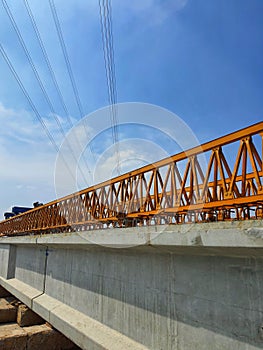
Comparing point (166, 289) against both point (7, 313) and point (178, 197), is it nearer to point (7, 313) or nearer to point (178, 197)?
point (178, 197)

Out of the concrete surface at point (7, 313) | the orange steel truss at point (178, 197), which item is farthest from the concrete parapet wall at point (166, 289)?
the concrete surface at point (7, 313)

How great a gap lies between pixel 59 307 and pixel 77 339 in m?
1.88

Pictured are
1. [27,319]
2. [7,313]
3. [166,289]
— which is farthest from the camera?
[7,313]

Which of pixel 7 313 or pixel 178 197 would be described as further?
pixel 7 313

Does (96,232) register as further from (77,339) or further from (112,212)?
(77,339)

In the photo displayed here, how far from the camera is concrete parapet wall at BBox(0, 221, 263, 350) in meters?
3.37

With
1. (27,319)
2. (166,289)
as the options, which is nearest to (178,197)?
(166,289)

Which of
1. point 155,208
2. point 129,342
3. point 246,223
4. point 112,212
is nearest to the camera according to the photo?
point 246,223

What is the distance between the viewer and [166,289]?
4.59 meters

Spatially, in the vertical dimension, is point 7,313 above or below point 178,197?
below

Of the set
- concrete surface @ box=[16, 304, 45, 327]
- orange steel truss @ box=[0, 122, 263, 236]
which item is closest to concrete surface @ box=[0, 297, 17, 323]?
concrete surface @ box=[16, 304, 45, 327]

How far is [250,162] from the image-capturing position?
4.10 meters

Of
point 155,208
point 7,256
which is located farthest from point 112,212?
point 7,256

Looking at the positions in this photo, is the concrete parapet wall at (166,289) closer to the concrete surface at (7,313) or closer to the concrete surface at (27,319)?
the concrete surface at (27,319)
